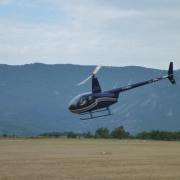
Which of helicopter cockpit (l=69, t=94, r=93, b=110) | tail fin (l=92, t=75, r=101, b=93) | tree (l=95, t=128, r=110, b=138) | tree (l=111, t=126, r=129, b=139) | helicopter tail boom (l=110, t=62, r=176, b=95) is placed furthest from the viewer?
tree (l=111, t=126, r=129, b=139)

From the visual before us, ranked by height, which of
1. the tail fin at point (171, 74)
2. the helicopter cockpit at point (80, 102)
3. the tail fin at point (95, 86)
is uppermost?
the tail fin at point (171, 74)

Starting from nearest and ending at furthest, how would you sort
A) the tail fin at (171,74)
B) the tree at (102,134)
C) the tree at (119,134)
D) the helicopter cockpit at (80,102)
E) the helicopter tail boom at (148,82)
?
1. the helicopter cockpit at (80,102)
2. the helicopter tail boom at (148,82)
3. the tail fin at (171,74)
4. the tree at (102,134)
5. the tree at (119,134)

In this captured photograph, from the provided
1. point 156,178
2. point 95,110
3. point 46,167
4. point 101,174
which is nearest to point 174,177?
point 156,178

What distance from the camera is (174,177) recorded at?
3772cm

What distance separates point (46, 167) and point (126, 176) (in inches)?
374

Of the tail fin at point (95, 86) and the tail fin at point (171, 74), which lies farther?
the tail fin at point (171, 74)

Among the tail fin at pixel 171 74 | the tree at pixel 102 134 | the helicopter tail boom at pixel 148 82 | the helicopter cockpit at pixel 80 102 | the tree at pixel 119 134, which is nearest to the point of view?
the helicopter cockpit at pixel 80 102

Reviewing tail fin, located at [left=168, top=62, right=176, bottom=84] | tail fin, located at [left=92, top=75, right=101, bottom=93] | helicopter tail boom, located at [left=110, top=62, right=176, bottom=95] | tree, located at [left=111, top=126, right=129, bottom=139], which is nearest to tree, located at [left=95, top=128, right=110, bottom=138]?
tree, located at [left=111, top=126, right=129, bottom=139]

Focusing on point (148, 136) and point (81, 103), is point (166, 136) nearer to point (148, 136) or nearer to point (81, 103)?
point (148, 136)

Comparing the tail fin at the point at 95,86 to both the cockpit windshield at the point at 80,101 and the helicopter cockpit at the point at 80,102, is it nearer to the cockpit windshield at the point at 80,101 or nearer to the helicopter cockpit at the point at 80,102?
the helicopter cockpit at the point at 80,102

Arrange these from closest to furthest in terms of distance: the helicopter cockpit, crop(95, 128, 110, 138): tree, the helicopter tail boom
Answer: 1. the helicopter cockpit
2. the helicopter tail boom
3. crop(95, 128, 110, 138): tree

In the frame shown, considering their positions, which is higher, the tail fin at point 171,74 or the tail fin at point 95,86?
the tail fin at point 171,74

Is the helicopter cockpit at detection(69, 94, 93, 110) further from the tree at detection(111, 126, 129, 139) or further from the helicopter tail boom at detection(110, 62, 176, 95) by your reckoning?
the tree at detection(111, 126, 129, 139)

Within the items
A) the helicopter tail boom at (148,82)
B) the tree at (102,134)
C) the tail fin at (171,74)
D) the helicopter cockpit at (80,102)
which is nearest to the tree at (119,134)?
the tree at (102,134)
